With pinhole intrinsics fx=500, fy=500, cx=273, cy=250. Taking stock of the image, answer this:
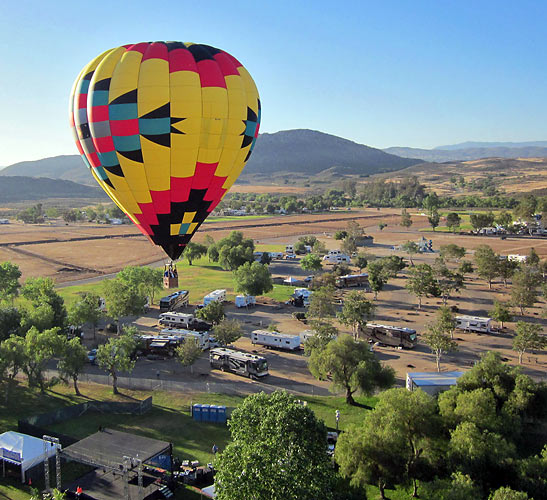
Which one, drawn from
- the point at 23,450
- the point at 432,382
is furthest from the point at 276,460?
the point at 432,382

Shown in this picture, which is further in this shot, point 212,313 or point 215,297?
point 215,297

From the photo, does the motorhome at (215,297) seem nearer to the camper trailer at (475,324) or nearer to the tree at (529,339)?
the camper trailer at (475,324)

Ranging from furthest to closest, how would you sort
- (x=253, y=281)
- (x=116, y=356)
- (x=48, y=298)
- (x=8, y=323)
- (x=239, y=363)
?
(x=253, y=281) < (x=48, y=298) < (x=8, y=323) < (x=239, y=363) < (x=116, y=356)

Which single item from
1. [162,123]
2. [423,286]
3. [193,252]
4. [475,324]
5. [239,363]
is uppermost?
[162,123]

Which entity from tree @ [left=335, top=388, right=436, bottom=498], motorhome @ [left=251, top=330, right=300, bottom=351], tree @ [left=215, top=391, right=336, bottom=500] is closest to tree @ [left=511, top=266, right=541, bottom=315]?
motorhome @ [left=251, top=330, right=300, bottom=351]

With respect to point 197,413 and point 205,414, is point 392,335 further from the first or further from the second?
point 197,413

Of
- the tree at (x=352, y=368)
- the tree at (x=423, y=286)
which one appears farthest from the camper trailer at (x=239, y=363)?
the tree at (x=423, y=286)
